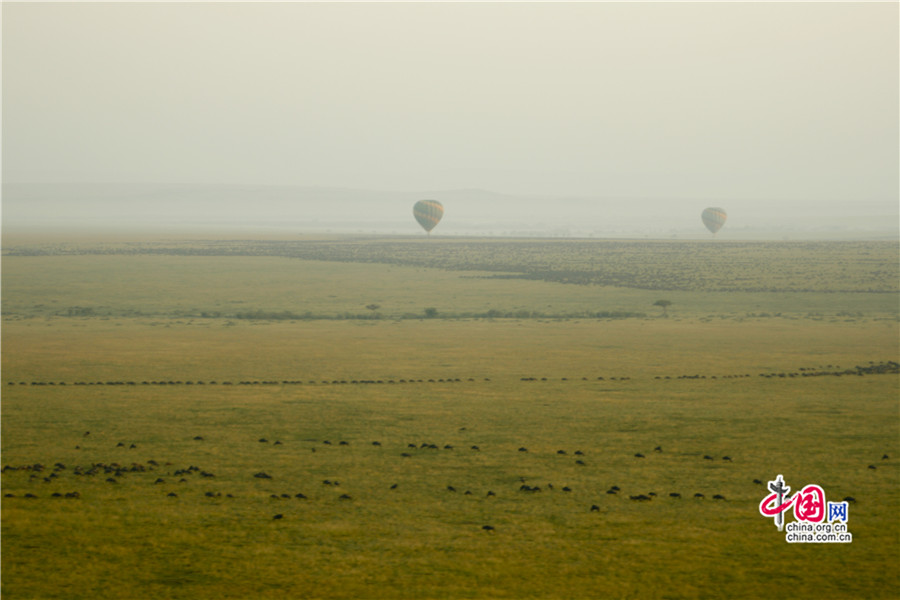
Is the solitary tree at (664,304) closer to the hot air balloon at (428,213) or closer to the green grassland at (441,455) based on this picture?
the green grassland at (441,455)

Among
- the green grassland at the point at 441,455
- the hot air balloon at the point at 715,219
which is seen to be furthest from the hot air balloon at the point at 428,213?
the green grassland at the point at 441,455

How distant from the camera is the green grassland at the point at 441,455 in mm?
12508

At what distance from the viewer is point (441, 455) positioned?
18828 mm

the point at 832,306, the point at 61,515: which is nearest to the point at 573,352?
the point at 61,515

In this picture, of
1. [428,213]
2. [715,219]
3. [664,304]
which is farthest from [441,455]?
[715,219]

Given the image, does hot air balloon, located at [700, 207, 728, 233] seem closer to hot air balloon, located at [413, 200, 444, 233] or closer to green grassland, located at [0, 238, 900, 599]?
hot air balloon, located at [413, 200, 444, 233]

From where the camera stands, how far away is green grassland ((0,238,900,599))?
1251 centimetres

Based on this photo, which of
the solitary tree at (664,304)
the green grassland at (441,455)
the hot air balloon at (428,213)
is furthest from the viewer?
the hot air balloon at (428,213)

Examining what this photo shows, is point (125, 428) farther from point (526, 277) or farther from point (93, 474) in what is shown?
point (526, 277)

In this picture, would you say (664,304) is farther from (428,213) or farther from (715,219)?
(715,219)

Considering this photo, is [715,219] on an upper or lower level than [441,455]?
upper

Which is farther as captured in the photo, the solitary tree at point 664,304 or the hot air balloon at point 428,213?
the hot air balloon at point 428,213

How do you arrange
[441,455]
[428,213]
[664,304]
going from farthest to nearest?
[428,213] → [664,304] → [441,455]

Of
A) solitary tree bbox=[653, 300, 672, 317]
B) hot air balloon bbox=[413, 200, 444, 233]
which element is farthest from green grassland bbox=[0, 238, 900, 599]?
hot air balloon bbox=[413, 200, 444, 233]
